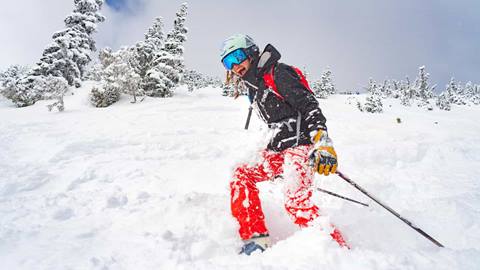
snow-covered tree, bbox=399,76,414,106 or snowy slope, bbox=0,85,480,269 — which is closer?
snowy slope, bbox=0,85,480,269

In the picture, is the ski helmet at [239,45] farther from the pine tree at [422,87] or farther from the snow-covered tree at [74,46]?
the pine tree at [422,87]

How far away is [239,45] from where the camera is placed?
10.5 feet

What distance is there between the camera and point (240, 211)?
2.92 meters

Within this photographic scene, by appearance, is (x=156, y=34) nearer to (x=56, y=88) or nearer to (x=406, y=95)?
(x=56, y=88)

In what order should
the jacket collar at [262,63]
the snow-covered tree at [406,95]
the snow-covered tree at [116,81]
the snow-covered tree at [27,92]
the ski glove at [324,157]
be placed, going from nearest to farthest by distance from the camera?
the ski glove at [324,157] → the jacket collar at [262,63] → the snow-covered tree at [116,81] → the snow-covered tree at [27,92] → the snow-covered tree at [406,95]

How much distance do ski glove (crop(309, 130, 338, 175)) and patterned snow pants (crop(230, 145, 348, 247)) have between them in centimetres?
35

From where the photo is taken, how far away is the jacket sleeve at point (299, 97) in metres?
2.91

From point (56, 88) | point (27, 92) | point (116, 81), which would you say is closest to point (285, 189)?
point (56, 88)

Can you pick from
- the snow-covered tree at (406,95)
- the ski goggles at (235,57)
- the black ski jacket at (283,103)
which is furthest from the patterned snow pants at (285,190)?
the snow-covered tree at (406,95)

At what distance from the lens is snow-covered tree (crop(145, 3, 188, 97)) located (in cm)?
2291

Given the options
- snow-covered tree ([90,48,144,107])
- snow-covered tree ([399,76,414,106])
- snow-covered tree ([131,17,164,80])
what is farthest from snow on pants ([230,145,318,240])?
snow-covered tree ([399,76,414,106])

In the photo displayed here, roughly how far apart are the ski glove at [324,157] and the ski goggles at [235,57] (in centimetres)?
121

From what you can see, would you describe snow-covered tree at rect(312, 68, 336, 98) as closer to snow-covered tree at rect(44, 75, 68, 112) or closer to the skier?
snow-covered tree at rect(44, 75, 68, 112)

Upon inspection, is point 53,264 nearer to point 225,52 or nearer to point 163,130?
point 225,52
